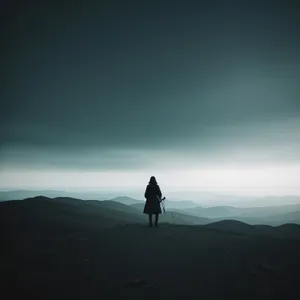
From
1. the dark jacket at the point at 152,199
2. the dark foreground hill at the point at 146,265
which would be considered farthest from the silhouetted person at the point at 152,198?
the dark foreground hill at the point at 146,265

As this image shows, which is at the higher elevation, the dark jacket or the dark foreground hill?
the dark jacket

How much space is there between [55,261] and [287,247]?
12.0 m

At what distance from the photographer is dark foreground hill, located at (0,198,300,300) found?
9.41m

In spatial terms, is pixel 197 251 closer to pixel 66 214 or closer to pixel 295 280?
pixel 295 280

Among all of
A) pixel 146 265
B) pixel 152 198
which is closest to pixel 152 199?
pixel 152 198

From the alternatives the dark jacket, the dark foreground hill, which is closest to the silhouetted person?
the dark jacket

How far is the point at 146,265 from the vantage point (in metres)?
11.3

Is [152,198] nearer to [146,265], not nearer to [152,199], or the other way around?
[152,199]

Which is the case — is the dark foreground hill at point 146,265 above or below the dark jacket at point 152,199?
below

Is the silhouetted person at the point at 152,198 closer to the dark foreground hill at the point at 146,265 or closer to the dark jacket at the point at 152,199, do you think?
the dark jacket at the point at 152,199

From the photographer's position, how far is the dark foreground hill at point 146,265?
9414mm

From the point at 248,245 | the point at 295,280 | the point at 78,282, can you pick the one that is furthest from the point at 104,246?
the point at 295,280

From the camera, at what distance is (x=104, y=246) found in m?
13.7

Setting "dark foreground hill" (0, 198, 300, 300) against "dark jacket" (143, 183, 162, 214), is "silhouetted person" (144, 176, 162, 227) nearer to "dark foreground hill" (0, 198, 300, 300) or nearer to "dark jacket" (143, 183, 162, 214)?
"dark jacket" (143, 183, 162, 214)
